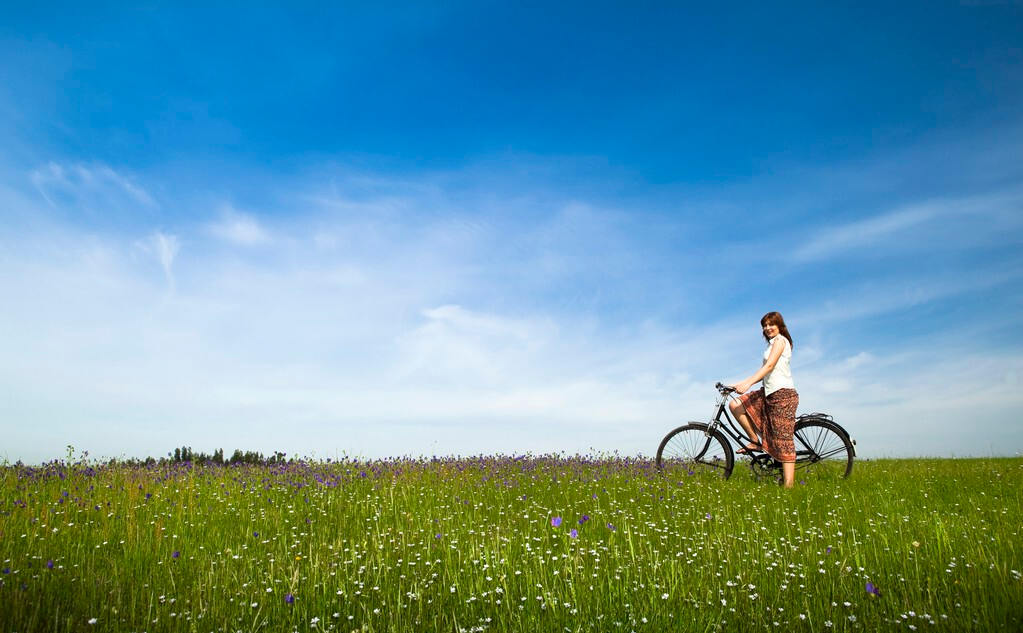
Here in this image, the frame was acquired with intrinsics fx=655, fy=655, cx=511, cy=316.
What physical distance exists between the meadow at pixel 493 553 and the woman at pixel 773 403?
2.15ft

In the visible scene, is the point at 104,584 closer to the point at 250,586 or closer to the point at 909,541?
the point at 250,586

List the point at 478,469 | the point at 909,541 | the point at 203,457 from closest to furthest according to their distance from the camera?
the point at 909,541
the point at 478,469
the point at 203,457

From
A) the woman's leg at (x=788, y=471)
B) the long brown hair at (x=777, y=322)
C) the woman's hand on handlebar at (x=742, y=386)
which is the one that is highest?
the long brown hair at (x=777, y=322)

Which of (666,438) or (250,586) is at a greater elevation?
(666,438)

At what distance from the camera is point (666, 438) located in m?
13.5

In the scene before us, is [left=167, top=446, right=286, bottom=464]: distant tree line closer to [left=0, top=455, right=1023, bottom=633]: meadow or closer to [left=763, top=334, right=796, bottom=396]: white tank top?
[left=0, top=455, right=1023, bottom=633]: meadow

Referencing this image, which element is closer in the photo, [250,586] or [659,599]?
[659,599]

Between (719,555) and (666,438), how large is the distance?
296 inches

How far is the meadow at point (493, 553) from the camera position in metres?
4.76

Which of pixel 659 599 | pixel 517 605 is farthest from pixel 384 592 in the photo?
pixel 659 599

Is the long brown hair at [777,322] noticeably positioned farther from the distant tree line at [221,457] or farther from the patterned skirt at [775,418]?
the distant tree line at [221,457]

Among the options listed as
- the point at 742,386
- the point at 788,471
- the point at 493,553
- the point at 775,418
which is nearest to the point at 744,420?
the point at 775,418

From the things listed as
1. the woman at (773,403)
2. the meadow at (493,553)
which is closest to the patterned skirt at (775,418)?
the woman at (773,403)

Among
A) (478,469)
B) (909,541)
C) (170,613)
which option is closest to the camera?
(170,613)
